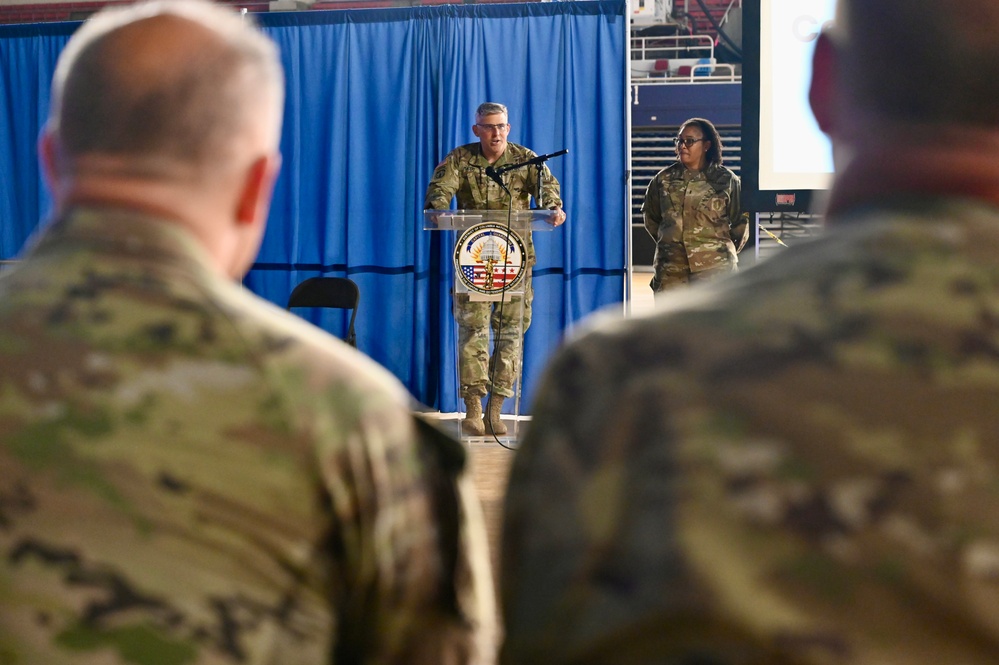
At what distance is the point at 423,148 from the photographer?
5.99 meters

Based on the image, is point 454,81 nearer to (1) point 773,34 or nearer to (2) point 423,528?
(1) point 773,34

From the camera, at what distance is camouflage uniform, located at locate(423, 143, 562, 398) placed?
5.02 metres

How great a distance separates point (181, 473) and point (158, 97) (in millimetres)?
289

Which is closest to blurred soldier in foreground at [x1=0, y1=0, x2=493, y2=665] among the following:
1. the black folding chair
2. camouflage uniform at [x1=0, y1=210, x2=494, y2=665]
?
camouflage uniform at [x1=0, y1=210, x2=494, y2=665]

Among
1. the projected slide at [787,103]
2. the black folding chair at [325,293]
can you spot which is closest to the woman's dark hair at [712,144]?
the projected slide at [787,103]

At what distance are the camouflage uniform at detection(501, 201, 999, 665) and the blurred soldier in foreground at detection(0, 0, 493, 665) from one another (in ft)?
0.59

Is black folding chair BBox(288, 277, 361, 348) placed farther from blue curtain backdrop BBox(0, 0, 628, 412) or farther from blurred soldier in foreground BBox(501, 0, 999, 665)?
blurred soldier in foreground BBox(501, 0, 999, 665)

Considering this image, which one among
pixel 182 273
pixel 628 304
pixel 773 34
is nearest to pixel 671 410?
pixel 182 273

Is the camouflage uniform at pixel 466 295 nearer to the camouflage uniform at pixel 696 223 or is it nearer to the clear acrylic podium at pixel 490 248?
the clear acrylic podium at pixel 490 248

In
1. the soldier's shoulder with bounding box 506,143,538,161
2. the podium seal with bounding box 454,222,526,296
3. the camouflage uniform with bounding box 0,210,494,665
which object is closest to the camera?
the camouflage uniform with bounding box 0,210,494,665

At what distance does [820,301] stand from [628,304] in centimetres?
530

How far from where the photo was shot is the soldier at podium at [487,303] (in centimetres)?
502

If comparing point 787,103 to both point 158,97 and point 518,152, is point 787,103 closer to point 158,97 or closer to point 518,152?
point 518,152

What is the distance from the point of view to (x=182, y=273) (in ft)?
2.43
